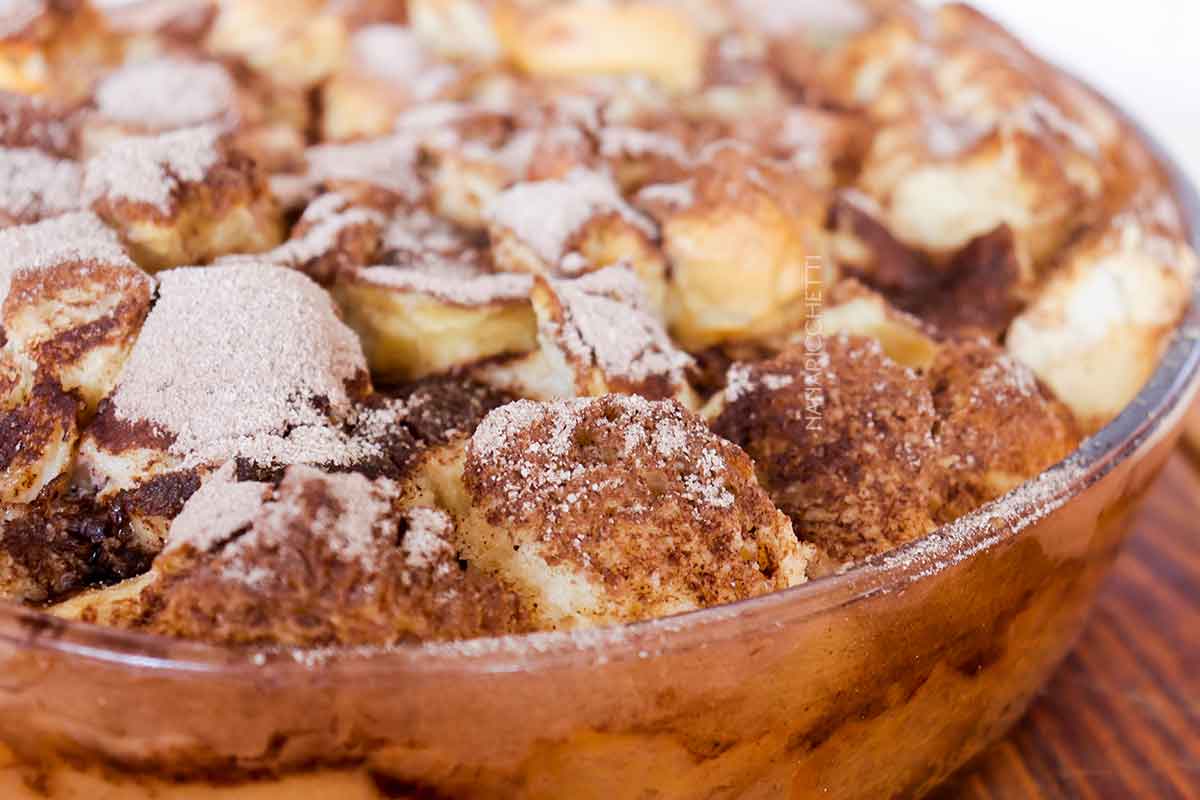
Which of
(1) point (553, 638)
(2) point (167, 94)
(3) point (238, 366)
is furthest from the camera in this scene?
(2) point (167, 94)

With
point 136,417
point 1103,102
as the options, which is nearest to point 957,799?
point 136,417

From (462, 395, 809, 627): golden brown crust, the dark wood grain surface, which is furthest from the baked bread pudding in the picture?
the dark wood grain surface

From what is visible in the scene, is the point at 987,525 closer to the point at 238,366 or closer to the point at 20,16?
the point at 238,366

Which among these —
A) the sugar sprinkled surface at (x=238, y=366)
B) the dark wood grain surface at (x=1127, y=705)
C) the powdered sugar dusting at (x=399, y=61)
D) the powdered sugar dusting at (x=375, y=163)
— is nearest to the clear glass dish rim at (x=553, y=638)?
the sugar sprinkled surface at (x=238, y=366)

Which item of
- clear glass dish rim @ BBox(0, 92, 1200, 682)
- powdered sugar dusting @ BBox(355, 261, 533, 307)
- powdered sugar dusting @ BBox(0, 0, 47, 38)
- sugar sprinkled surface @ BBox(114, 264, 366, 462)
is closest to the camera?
clear glass dish rim @ BBox(0, 92, 1200, 682)

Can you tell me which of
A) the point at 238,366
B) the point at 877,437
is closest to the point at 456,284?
the point at 238,366

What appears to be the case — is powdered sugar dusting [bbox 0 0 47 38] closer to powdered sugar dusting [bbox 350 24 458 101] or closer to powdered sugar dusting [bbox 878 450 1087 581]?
powdered sugar dusting [bbox 350 24 458 101]

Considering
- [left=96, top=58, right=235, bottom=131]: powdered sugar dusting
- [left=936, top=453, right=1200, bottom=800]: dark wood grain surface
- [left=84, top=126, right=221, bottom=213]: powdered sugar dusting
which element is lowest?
[left=936, top=453, right=1200, bottom=800]: dark wood grain surface
